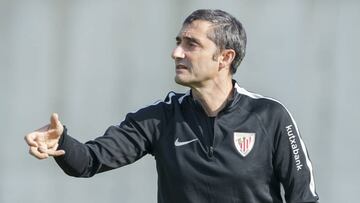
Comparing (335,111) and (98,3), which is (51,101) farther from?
(335,111)

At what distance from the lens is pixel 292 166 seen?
184 inches

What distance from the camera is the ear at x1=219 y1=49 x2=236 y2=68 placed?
4.87 m

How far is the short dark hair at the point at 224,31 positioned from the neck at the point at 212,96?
140 mm

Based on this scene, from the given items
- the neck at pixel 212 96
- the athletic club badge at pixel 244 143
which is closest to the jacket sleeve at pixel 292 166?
the athletic club badge at pixel 244 143

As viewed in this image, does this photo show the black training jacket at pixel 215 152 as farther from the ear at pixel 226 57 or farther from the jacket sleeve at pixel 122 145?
the ear at pixel 226 57

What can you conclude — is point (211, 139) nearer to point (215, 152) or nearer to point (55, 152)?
point (215, 152)

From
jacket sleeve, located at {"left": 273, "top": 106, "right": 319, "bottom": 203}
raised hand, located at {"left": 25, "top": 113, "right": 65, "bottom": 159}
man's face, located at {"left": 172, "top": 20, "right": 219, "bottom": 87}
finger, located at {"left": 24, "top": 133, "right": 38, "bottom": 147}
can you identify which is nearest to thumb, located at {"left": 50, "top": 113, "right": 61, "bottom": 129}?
raised hand, located at {"left": 25, "top": 113, "right": 65, "bottom": 159}

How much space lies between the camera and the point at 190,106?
485 centimetres

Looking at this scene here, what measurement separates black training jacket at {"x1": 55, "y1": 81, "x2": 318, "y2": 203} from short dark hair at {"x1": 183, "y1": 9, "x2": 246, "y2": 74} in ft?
0.63

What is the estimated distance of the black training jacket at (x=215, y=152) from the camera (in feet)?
15.3

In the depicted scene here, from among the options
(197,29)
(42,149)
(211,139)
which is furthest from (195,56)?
(42,149)

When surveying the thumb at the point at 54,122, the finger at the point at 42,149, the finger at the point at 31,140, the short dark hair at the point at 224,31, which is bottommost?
the finger at the point at 42,149

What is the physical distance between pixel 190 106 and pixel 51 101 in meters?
1.62

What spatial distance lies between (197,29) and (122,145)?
598 millimetres
